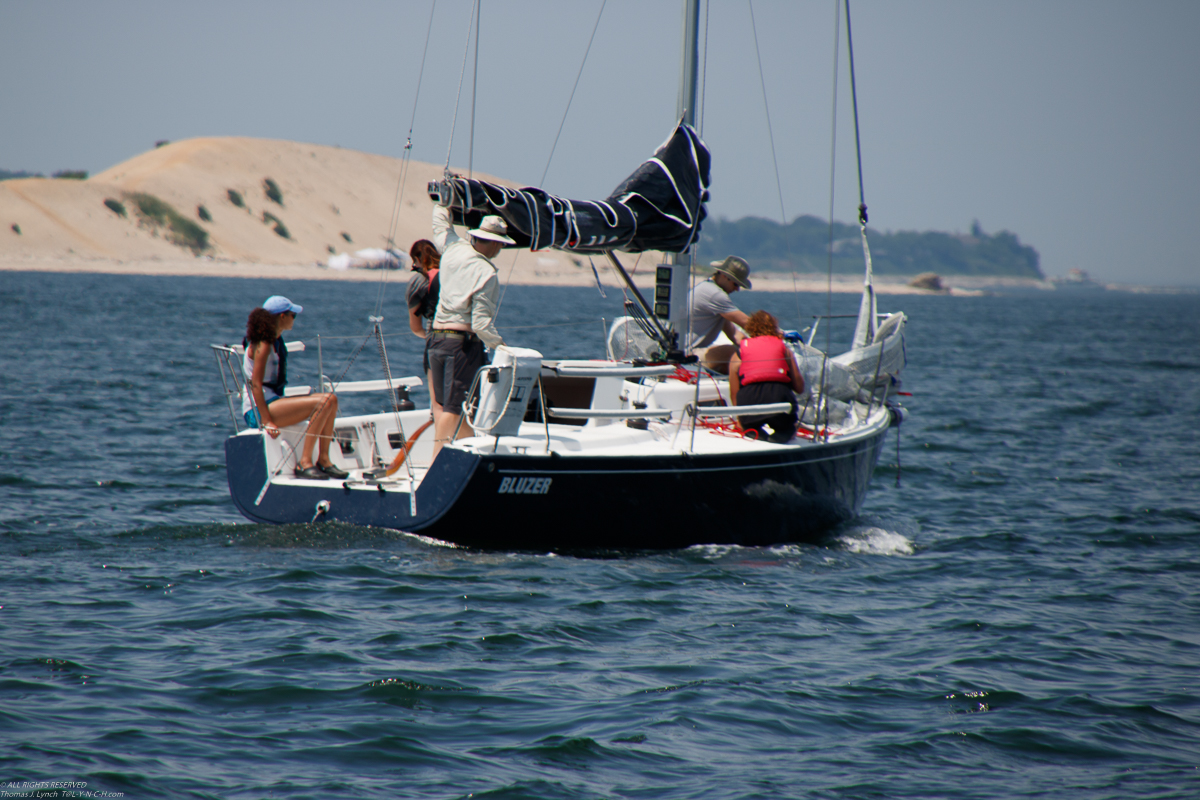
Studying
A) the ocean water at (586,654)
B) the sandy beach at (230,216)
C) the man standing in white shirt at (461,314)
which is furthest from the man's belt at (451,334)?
the sandy beach at (230,216)

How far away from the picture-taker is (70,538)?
298 inches

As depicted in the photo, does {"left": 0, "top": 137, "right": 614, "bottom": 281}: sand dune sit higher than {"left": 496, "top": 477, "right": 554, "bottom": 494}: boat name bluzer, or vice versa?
{"left": 0, "top": 137, "right": 614, "bottom": 281}: sand dune

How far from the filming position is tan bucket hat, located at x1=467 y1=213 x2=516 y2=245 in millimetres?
7070

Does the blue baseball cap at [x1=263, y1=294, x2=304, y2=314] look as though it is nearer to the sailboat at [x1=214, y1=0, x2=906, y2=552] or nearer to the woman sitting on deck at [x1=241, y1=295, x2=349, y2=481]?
the woman sitting on deck at [x1=241, y1=295, x2=349, y2=481]

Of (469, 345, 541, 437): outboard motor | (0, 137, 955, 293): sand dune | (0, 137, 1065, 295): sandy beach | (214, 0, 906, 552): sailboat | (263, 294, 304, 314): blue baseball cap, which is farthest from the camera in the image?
(0, 137, 1065, 295): sandy beach

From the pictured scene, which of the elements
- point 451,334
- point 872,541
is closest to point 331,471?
point 451,334

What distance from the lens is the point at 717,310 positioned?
9.05 m

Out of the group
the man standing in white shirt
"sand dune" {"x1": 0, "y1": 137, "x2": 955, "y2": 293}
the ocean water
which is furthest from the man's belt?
"sand dune" {"x1": 0, "y1": 137, "x2": 955, "y2": 293}

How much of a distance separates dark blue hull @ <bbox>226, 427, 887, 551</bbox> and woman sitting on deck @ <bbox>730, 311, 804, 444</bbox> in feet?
0.94

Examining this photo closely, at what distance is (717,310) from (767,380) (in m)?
1.31

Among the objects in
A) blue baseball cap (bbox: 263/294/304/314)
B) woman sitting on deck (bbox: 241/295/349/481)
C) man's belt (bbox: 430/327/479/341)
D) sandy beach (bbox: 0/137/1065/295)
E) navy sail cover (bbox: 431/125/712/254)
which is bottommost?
woman sitting on deck (bbox: 241/295/349/481)

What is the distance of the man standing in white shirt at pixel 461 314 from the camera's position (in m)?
7.01

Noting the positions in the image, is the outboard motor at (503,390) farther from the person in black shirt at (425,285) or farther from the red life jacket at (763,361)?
the red life jacket at (763,361)

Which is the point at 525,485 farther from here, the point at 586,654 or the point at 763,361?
the point at 763,361
